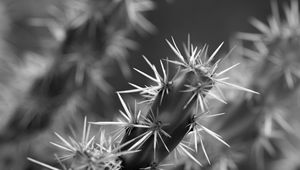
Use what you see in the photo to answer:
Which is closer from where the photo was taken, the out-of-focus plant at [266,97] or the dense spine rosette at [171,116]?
the dense spine rosette at [171,116]

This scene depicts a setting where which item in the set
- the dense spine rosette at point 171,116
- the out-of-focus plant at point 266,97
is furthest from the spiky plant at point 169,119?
the out-of-focus plant at point 266,97

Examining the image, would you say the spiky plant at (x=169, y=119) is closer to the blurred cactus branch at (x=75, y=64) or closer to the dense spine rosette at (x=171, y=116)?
the dense spine rosette at (x=171, y=116)

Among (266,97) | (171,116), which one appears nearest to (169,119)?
(171,116)

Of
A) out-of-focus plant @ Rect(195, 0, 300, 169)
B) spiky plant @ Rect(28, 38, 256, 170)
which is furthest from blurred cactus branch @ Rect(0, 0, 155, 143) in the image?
spiky plant @ Rect(28, 38, 256, 170)

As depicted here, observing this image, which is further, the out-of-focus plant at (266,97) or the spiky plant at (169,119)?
the out-of-focus plant at (266,97)

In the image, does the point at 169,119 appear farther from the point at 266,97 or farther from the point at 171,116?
the point at 266,97

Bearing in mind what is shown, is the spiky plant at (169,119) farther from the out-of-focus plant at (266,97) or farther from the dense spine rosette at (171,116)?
the out-of-focus plant at (266,97)

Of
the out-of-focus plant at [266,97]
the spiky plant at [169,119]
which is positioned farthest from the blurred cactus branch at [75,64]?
the spiky plant at [169,119]

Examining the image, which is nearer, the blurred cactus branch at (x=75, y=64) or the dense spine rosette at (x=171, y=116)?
the dense spine rosette at (x=171, y=116)

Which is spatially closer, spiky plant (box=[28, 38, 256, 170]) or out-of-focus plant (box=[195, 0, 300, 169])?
spiky plant (box=[28, 38, 256, 170])

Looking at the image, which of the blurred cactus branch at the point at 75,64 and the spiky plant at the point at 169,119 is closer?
the spiky plant at the point at 169,119

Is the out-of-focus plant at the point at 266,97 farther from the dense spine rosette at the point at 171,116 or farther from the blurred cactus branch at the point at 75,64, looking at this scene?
the dense spine rosette at the point at 171,116

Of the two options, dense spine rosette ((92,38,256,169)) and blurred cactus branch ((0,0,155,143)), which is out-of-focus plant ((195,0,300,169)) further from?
dense spine rosette ((92,38,256,169))

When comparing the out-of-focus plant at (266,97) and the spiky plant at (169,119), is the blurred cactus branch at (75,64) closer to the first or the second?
the out-of-focus plant at (266,97)
